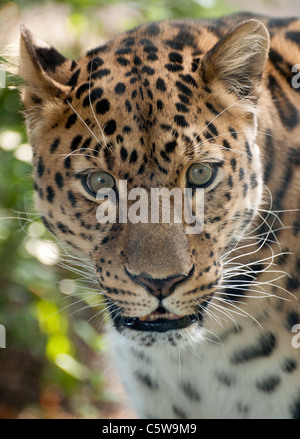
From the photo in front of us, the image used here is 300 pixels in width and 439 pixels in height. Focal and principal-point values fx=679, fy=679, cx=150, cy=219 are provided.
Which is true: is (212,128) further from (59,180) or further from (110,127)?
(59,180)

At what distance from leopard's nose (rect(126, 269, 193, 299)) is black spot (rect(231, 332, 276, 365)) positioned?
78cm

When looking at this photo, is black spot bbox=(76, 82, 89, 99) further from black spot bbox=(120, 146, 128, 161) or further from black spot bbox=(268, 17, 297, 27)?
black spot bbox=(268, 17, 297, 27)

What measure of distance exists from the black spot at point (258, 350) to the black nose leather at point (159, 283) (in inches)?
31.1

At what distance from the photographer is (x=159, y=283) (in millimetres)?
2592

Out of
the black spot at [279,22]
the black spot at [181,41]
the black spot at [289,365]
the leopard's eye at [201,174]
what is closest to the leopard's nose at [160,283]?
the leopard's eye at [201,174]

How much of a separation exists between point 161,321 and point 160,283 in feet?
0.88

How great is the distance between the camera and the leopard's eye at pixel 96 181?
274cm

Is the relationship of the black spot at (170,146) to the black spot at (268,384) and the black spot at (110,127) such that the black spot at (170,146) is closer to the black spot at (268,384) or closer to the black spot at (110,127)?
the black spot at (110,127)

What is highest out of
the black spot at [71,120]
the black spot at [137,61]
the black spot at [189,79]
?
the black spot at [137,61]

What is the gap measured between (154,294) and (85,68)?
1.01m

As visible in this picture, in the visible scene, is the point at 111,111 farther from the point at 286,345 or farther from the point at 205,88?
the point at 286,345

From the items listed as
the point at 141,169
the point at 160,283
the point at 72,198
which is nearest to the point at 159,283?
the point at 160,283

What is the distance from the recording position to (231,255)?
3166 millimetres

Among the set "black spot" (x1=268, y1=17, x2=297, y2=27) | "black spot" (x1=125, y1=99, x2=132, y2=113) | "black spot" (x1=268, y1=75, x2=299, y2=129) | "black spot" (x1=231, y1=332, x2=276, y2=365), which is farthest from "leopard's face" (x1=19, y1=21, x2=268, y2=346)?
"black spot" (x1=268, y1=17, x2=297, y2=27)
